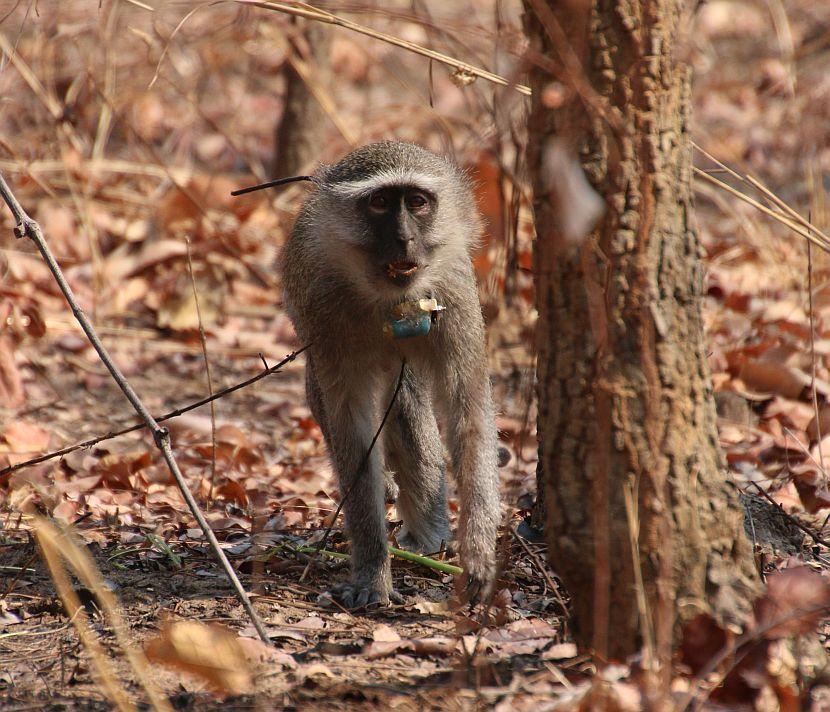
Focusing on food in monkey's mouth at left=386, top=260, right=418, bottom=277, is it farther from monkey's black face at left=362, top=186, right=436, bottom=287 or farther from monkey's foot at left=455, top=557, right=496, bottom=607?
monkey's foot at left=455, top=557, right=496, bottom=607

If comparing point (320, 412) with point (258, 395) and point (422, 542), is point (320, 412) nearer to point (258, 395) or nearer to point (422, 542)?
point (422, 542)

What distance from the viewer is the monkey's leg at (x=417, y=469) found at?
4434mm

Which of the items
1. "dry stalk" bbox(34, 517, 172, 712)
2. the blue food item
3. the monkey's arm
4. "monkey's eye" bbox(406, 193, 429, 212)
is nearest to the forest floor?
"dry stalk" bbox(34, 517, 172, 712)

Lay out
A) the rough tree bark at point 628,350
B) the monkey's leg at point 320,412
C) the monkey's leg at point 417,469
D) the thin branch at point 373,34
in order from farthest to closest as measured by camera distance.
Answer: the monkey's leg at point 417,469 → the monkey's leg at point 320,412 → the thin branch at point 373,34 → the rough tree bark at point 628,350

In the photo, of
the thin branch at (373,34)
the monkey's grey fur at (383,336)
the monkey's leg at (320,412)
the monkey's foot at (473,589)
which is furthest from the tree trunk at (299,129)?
the monkey's foot at (473,589)

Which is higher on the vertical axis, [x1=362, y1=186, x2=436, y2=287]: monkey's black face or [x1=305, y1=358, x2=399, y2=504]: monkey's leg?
[x1=362, y1=186, x2=436, y2=287]: monkey's black face

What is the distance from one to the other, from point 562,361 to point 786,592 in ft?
2.51

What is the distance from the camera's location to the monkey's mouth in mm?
A: 3736

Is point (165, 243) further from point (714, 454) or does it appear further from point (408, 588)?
point (714, 454)

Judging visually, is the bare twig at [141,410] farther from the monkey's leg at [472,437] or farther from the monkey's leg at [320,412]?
the monkey's leg at [320,412]

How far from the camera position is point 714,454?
2.64 metres

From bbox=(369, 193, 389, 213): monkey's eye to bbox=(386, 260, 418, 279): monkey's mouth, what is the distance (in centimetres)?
33

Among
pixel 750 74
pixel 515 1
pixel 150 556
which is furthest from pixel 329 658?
pixel 750 74

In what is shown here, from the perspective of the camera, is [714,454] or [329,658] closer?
[714,454]
